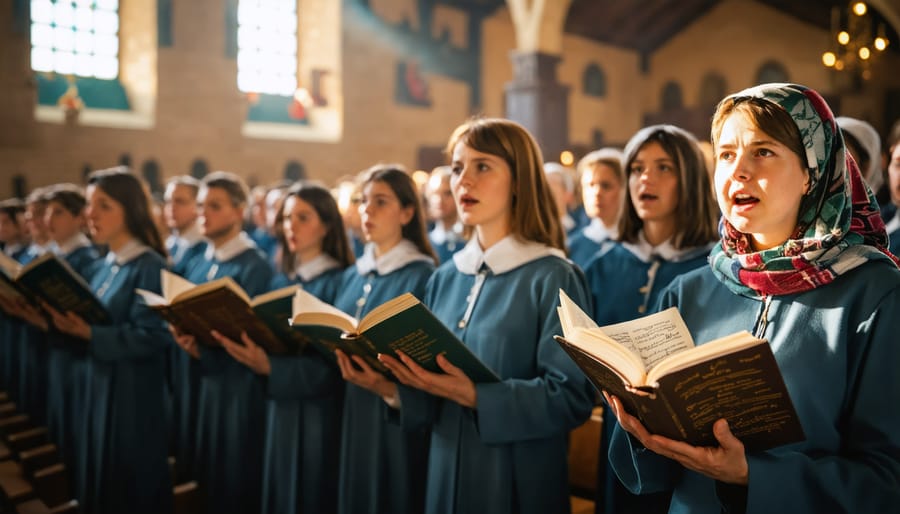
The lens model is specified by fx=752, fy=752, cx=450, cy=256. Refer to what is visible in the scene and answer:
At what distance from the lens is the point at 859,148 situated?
3102mm

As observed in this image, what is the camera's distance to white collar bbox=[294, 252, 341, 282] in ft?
12.0

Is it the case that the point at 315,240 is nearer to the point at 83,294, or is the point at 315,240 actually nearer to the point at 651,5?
the point at 83,294

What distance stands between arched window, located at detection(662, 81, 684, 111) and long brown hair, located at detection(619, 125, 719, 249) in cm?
1921

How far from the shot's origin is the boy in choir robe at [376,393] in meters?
2.89

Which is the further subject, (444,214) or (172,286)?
(444,214)

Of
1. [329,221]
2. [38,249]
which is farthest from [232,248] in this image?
[38,249]

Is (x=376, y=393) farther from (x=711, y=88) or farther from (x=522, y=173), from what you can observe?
(x=711, y=88)

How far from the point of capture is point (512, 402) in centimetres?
216

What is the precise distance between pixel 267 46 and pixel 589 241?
11950 mm

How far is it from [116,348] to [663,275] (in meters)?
2.55

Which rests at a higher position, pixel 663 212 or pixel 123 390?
pixel 663 212

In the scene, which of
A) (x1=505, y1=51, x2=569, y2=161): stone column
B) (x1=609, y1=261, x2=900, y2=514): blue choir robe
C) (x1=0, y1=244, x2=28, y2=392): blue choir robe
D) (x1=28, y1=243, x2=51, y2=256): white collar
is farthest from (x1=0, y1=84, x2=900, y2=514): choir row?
(x1=505, y1=51, x2=569, y2=161): stone column

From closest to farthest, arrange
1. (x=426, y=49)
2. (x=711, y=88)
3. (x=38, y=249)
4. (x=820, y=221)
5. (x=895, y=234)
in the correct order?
(x=820, y=221) → (x=895, y=234) → (x=38, y=249) → (x=426, y=49) → (x=711, y=88)

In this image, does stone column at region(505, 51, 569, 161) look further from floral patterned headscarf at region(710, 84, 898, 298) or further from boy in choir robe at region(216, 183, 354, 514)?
floral patterned headscarf at region(710, 84, 898, 298)
